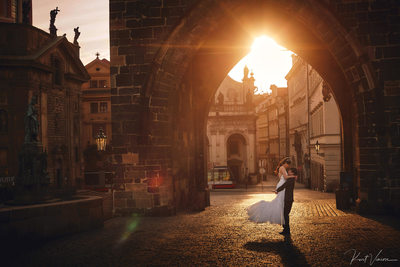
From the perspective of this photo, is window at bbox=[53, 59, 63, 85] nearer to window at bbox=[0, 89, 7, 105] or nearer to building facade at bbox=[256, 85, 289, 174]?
window at bbox=[0, 89, 7, 105]

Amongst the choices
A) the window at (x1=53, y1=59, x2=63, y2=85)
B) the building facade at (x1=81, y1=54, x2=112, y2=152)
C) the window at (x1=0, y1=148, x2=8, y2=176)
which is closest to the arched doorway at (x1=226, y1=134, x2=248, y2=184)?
the building facade at (x1=81, y1=54, x2=112, y2=152)

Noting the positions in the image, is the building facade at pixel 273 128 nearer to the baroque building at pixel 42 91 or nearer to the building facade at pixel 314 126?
the building facade at pixel 314 126

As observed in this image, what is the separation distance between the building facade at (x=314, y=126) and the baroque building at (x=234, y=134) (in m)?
5.12

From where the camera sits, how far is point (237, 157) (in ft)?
149

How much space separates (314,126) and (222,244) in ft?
90.3

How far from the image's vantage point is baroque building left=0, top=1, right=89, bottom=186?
2769 centimetres

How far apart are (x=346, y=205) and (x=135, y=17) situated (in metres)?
8.52

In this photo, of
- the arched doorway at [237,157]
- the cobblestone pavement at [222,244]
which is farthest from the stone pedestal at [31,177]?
the arched doorway at [237,157]

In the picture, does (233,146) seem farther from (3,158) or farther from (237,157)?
(3,158)

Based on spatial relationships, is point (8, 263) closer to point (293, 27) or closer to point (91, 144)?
point (293, 27)

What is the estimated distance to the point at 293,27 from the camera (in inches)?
569

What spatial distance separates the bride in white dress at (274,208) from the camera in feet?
28.3

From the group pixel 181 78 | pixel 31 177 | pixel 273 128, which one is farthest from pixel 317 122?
pixel 273 128

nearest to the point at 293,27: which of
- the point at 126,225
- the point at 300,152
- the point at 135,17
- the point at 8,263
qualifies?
the point at 135,17
